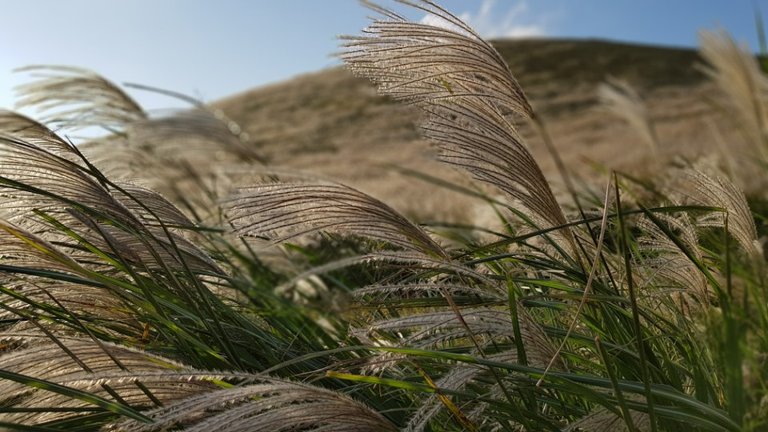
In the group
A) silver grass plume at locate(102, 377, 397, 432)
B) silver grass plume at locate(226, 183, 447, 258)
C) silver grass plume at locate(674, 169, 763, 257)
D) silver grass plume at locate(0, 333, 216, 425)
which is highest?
silver grass plume at locate(674, 169, 763, 257)

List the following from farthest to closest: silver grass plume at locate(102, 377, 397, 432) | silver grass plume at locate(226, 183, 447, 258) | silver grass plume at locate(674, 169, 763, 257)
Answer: silver grass plume at locate(674, 169, 763, 257), silver grass plume at locate(226, 183, 447, 258), silver grass plume at locate(102, 377, 397, 432)

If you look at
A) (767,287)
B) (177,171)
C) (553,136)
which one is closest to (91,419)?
(767,287)

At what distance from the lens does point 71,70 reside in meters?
3.35

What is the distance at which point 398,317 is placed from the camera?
167 centimetres

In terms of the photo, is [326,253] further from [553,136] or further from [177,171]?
[553,136]

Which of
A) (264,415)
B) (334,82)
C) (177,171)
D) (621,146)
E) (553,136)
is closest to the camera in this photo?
(264,415)

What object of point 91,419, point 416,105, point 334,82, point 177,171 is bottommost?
point 334,82

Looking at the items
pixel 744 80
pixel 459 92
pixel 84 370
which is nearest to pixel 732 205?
pixel 459 92

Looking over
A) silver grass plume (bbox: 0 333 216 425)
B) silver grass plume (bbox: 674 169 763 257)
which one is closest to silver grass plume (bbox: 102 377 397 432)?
silver grass plume (bbox: 0 333 216 425)

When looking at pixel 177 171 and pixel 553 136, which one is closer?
pixel 177 171

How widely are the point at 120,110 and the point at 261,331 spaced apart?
209 centimetres

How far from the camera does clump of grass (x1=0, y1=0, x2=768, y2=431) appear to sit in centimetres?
125

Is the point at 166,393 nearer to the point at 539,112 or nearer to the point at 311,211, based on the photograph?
the point at 311,211

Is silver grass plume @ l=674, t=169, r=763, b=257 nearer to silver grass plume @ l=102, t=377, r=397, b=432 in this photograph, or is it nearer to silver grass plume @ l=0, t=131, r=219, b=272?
silver grass plume @ l=102, t=377, r=397, b=432
